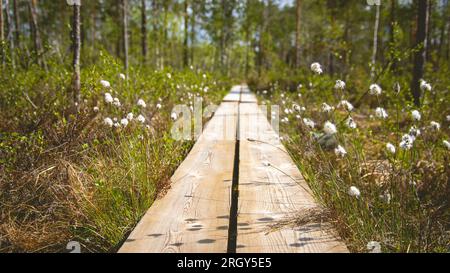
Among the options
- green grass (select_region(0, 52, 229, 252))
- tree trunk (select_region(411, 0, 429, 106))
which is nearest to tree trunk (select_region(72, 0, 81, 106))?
green grass (select_region(0, 52, 229, 252))

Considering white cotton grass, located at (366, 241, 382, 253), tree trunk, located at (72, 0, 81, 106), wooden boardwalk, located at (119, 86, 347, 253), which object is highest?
tree trunk, located at (72, 0, 81, 106)

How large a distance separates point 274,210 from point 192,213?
0.50 metres

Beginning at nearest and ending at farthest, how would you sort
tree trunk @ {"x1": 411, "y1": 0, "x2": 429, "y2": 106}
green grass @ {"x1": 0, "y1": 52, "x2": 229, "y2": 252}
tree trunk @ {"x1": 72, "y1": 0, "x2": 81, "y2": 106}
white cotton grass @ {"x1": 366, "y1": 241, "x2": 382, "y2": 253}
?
white cotton grass @ {"x1": 366, "y1": 241, "x2": 382, "y2": 253} → green grass @ {"x1": 0, "y1": 52, "x2": 229, "y2": 252} → tree trunk @ {"x1": 72, "y1": 0, "x2": 81, "y2": 106} → tree trunk @ {"x1": 411, "y1": 0, "x2": 429, "y2": 106}

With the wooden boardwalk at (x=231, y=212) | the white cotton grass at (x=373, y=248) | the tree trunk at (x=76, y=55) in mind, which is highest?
the tree trunk at (x=76, y=55)

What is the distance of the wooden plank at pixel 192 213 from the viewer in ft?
5.47

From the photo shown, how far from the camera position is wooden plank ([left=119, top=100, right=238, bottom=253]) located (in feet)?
5.47

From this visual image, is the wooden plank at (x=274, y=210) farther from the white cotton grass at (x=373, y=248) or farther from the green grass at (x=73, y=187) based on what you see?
the green grass at (x=73, y=187)

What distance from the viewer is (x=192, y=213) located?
2.04 meters

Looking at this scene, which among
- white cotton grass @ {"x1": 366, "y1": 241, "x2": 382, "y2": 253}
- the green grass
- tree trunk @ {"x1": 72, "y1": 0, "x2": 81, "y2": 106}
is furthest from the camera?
tree trunk @ {"x1": 72, "y1": 0, "x2": 81, "y2": 106}

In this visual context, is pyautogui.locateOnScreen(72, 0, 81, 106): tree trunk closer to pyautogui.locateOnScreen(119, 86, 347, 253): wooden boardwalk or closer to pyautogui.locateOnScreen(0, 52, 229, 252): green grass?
pyautogui.locateOnScreen(0, 52, 229, 252): green grass

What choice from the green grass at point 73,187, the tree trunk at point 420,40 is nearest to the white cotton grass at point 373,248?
the green grass at point 73,187

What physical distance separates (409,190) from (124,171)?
2072mm

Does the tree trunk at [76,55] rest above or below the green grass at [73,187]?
above

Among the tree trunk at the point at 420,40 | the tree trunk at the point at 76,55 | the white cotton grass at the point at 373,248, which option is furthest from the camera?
the tree trunk at the point at 420,40
